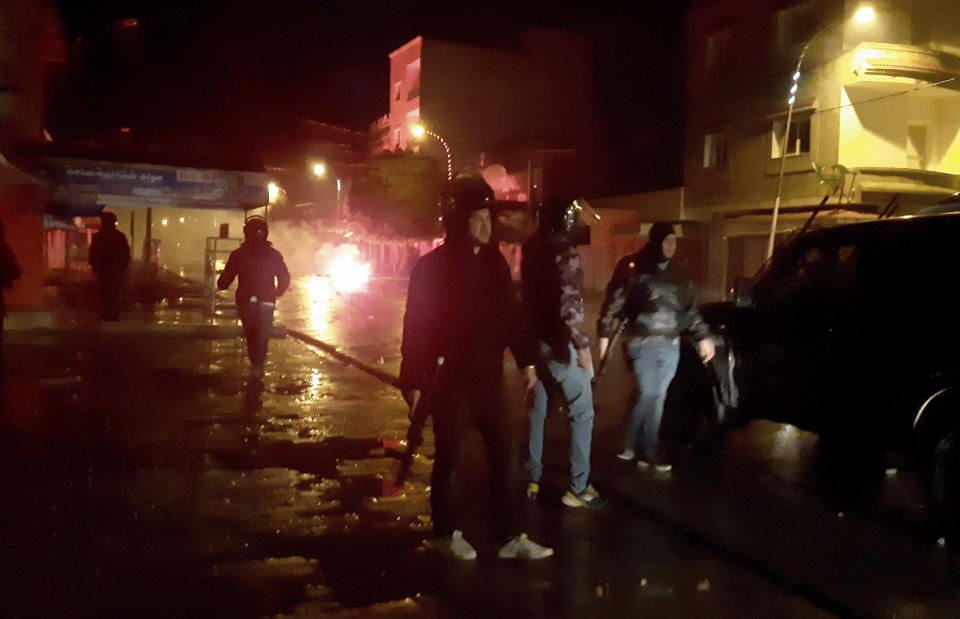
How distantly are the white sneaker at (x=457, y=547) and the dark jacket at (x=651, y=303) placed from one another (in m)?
2.19

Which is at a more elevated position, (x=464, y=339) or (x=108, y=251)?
(x=108, y=251)

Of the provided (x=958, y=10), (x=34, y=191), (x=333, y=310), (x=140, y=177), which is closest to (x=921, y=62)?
(x=958, y=10)

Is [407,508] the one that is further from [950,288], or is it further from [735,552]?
[950,288]

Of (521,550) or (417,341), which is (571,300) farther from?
(521,550)

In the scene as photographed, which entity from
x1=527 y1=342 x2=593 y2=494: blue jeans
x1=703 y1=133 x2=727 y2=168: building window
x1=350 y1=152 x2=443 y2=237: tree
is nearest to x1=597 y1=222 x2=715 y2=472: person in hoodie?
x1=527 y1=342 x2=593 y2=494: blue jeans

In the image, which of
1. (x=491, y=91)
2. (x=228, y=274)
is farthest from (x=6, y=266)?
(x=491, y=91)

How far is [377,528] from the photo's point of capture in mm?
5906

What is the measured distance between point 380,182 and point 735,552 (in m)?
52.0

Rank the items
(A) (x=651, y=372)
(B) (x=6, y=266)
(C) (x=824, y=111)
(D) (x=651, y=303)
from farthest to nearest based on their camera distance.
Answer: (C) (x=824, y=111)
(B) (x=6, y=266)
(A) (x=651, y=372)
(D) (x=651, y=303)

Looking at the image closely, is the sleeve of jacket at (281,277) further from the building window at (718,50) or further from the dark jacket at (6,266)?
the building window at (718,50)

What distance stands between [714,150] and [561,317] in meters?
28.8

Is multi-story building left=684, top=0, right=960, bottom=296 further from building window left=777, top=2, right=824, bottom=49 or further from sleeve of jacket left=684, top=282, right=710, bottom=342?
sleeve of jacket left=684, top=282, right=710, bottom=342

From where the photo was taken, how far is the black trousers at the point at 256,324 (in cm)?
1141

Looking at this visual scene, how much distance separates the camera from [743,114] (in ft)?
103
